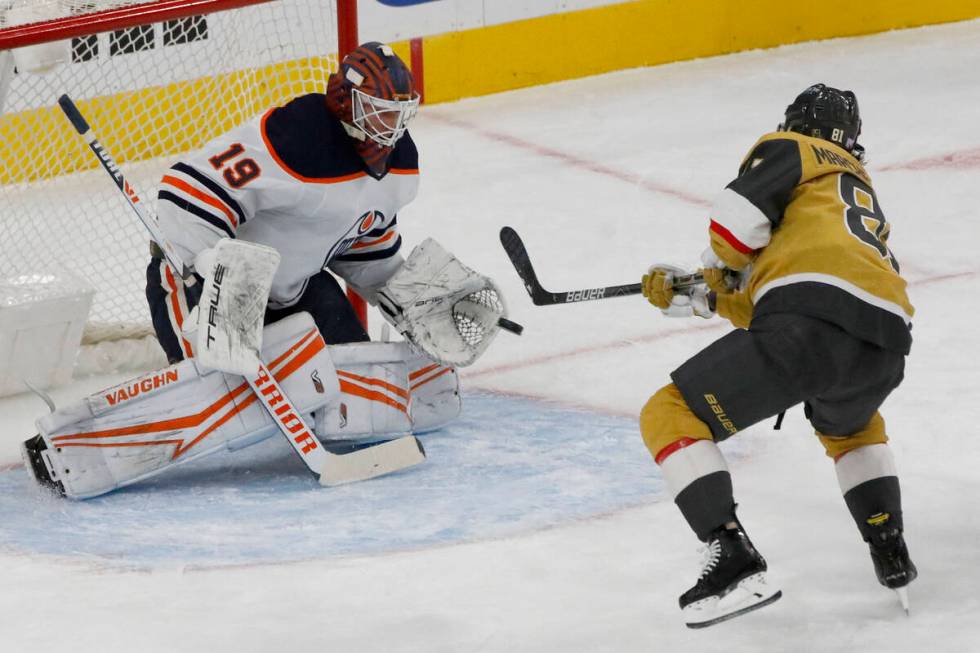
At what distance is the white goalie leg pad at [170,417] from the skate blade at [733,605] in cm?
111

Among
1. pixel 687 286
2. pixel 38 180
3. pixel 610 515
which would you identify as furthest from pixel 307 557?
pixel 38 180

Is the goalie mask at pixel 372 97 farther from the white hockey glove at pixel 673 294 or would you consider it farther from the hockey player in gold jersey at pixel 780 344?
the hockey player in gold jersey at pixel 780 344

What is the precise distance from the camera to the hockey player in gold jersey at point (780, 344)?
8.16 feet

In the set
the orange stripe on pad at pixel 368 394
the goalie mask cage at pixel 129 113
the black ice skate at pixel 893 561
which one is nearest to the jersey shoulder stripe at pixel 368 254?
the orange stripe on pad at pixel 368 394

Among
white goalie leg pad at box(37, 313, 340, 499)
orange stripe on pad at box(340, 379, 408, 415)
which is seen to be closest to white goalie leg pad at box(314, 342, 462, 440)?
orange stripe on pad at box(340, 379, 408, 415)

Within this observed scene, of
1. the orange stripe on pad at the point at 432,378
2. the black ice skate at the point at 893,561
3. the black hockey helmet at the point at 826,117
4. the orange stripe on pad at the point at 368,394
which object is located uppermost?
the black hockey helmet at the point at 826,117

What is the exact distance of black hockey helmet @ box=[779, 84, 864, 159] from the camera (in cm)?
271

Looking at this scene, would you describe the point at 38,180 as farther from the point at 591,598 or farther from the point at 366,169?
the point at 591,598

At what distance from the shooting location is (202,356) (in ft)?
10.3

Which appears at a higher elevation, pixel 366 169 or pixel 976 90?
pixel 366 169

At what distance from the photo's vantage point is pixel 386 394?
3.46 meters

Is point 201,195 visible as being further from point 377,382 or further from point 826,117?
point 826,117

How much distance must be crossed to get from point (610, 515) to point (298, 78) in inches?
72.3

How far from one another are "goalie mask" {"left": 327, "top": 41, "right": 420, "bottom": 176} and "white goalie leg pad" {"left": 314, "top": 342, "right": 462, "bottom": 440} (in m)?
0.43
